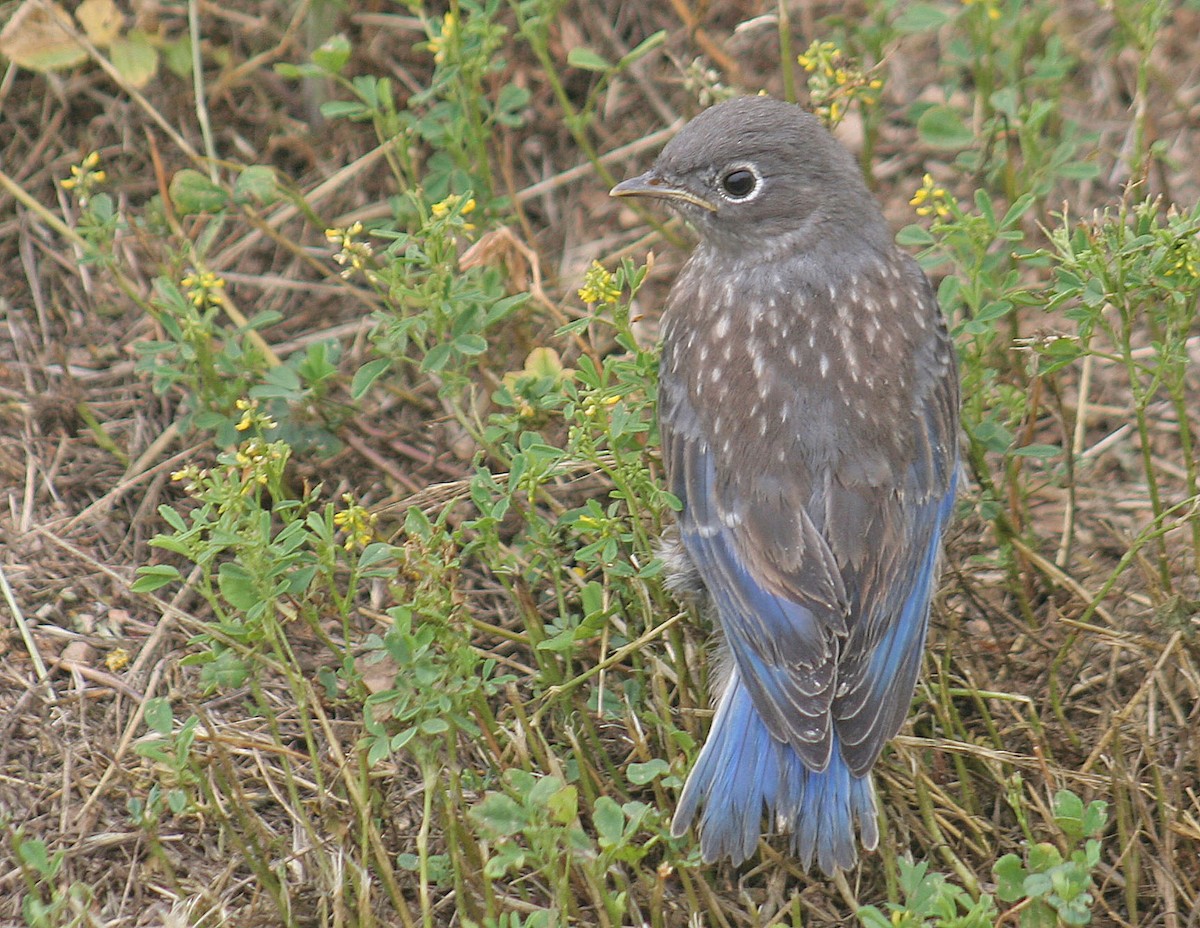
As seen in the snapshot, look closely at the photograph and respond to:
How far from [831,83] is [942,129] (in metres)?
0.64

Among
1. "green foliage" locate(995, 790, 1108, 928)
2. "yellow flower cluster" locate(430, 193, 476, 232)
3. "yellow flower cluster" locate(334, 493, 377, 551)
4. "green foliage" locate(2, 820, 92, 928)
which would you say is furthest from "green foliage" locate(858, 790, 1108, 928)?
"yellow flower cluster" locate(430, 193, 476, 232)

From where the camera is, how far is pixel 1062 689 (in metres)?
4.64

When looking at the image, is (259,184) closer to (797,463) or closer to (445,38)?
(445,38)

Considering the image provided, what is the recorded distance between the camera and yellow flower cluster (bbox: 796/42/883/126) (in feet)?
16.0

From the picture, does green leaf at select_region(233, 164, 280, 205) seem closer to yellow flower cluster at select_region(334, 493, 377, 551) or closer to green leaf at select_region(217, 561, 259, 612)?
yellow flower cluster at select_region(334, 493, 377, 551)

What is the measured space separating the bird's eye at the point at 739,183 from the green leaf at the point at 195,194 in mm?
1682

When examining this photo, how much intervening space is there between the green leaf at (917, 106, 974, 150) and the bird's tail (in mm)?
2240

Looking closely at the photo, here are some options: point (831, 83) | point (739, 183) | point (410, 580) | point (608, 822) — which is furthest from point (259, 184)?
point (608, 822)

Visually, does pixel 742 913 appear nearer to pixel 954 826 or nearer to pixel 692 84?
pixel 954 826

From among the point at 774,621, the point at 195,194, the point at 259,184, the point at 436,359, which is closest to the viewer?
the point at 774,621

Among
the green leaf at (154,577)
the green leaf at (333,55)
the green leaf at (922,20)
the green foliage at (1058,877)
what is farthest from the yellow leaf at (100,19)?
the green foliage at (1058,877)

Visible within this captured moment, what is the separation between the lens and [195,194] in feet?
17.5

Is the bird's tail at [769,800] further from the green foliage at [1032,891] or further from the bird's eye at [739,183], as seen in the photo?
the bird's eye at [739,183]

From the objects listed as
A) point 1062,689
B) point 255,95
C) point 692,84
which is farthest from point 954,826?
point 255,95
